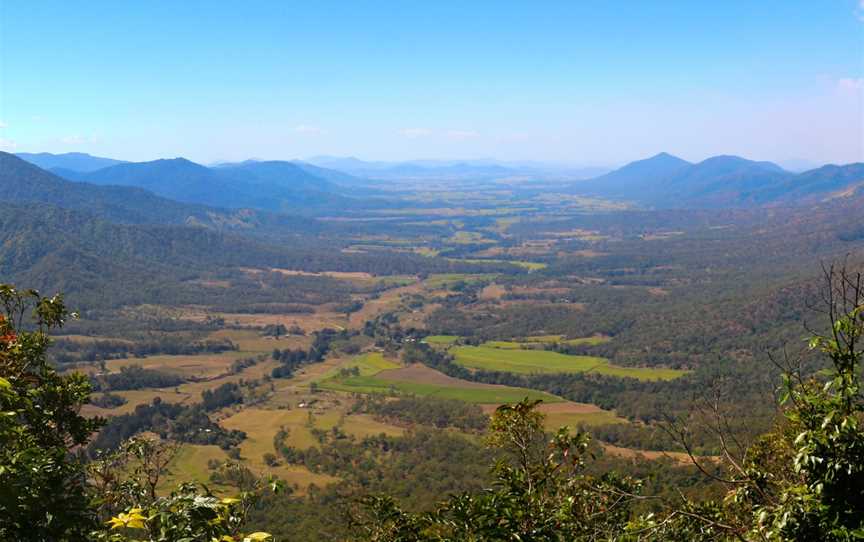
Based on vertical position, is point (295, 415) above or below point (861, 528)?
below

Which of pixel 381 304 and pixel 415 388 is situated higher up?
pixel 381 304

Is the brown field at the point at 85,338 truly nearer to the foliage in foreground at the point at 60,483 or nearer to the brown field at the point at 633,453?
the brown field at the point at 633,453

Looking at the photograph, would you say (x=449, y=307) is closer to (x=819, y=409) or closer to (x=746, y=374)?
(x=746, y=374)

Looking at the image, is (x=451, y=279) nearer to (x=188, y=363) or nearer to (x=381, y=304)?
(x=381, y=304)

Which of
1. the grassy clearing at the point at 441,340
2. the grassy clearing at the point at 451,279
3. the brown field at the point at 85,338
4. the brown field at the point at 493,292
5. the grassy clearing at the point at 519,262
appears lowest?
the grassy clearing at the point at 441,340

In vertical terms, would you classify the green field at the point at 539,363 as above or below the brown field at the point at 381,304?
below

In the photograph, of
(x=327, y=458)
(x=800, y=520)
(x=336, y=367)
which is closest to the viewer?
(x=800, y=520)

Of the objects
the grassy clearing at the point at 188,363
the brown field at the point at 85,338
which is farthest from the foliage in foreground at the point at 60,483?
the brown field at the point at 85,338

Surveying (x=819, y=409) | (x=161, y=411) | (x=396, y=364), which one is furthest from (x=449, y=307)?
(x=819, y=409)

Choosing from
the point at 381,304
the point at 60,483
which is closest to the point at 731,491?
the point at 60,483
